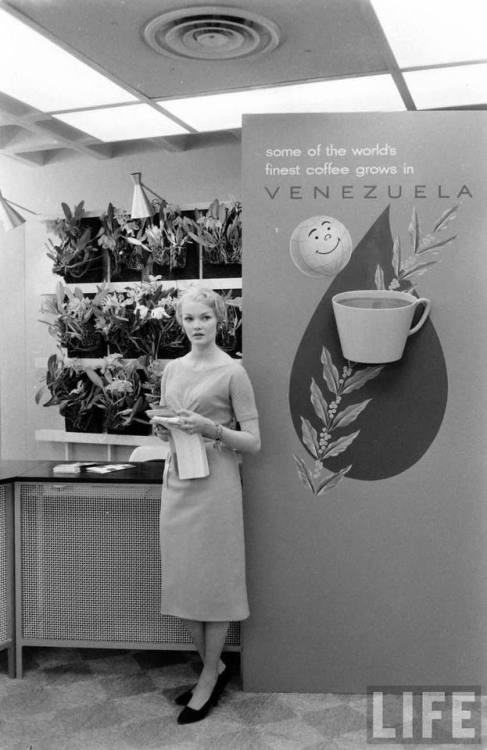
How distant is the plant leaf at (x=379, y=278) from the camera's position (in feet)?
10.5

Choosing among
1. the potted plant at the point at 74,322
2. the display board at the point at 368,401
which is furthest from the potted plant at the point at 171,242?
the display board at the point at 368,401

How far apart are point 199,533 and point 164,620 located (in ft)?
2.33

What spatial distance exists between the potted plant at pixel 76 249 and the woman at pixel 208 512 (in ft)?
10.1

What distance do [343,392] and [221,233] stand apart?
8.38 feet

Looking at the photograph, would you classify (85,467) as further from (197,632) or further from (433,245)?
(433,245)

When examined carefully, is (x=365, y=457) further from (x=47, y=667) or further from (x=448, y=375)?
(x=47, y=667)

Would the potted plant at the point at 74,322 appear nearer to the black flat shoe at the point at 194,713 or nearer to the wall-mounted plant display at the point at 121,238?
the wall-mounted plant display at the point at 121,238

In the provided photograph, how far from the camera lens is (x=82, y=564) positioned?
12.0 feet

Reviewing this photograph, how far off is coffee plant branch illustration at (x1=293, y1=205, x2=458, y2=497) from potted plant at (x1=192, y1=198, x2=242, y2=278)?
2.38 meters

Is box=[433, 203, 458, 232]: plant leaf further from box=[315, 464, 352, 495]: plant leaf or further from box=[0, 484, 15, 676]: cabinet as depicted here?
box=[0, 484, 15, 676]: cabinet

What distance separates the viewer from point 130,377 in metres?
5.74

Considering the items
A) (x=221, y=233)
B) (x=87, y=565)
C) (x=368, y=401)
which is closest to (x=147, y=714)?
(x=87, y=565)

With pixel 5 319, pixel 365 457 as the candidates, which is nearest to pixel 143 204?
pixel 5 319

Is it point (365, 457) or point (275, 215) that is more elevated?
point (275, 215)
